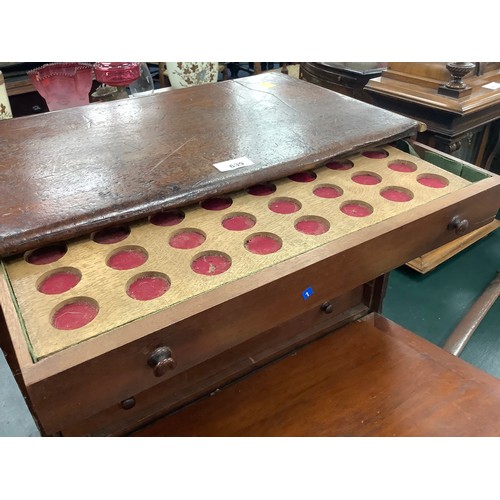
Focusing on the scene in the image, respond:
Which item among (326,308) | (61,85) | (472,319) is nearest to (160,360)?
(326,308)

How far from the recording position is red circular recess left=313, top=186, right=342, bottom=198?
106cm

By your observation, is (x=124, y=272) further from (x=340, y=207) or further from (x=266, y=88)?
(x=266, y=88)

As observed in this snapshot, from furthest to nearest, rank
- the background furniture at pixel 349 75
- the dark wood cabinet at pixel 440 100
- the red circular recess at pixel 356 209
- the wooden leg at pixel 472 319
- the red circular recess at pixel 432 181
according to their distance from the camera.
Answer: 1. the background furniture at pixel 349 75
2. the dark wood cabinet at pixel 440 100
3. the wooden leg at pixel 472 319
4. the red circular recess at pixel 432 181
5. the red circular recess at pixel 356 209

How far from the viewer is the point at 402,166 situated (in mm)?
1191

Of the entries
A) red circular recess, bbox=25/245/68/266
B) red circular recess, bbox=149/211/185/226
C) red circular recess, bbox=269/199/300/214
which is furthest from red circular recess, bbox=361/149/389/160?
red circular recess, bbox=25/245/68/266

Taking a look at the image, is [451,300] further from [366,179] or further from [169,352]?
[169,352]

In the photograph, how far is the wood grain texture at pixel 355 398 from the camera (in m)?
1.10

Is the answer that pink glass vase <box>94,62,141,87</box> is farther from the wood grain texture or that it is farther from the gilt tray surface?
the wood grain texture

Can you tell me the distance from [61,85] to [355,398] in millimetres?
1909

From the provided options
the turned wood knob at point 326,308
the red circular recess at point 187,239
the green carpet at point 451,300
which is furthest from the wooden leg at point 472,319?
the red circular recess at point 187,239

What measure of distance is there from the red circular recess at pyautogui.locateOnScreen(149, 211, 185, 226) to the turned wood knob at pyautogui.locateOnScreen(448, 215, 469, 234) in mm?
580

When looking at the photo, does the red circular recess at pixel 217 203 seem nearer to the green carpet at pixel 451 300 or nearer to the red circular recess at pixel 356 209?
the red circular recess at pixel 356 209

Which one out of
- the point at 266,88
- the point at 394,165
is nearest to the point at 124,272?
the point at 394,165

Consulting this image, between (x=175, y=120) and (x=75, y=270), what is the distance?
650mm
